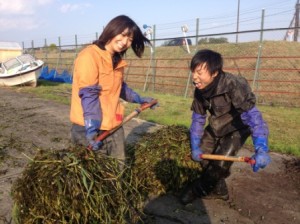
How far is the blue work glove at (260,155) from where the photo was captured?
118 inches

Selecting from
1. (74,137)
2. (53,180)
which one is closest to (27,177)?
(53,180)

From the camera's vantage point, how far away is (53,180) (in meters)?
2.30

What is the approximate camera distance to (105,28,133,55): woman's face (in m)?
2.85

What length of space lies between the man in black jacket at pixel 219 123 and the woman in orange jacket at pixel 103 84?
0.71 m

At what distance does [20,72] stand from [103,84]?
44.3 ft

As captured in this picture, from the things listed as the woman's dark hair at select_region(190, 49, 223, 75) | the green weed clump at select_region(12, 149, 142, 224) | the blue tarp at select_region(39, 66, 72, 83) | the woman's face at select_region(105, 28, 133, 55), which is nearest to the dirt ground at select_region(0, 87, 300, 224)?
the green weed clump at select_region(12, 149, 142, 224)

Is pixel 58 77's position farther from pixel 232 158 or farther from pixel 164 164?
pixel 232 158

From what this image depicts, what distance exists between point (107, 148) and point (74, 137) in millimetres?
331

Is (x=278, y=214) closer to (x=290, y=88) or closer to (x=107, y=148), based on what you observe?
Answer: (x=107, y=148)

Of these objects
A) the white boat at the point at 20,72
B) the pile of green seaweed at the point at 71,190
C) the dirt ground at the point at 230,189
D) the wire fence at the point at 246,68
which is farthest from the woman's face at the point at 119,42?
the white boat at the point at 20,72

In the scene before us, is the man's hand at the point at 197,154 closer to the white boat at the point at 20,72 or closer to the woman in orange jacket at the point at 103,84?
the woman in orange jacket at the point at 103,84

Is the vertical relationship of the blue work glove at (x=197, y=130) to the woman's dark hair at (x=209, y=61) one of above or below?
below

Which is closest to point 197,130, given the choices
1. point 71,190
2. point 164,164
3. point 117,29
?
point 164,164

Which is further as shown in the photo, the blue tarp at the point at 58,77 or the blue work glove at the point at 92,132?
the blue tarp at the point at 58,77
